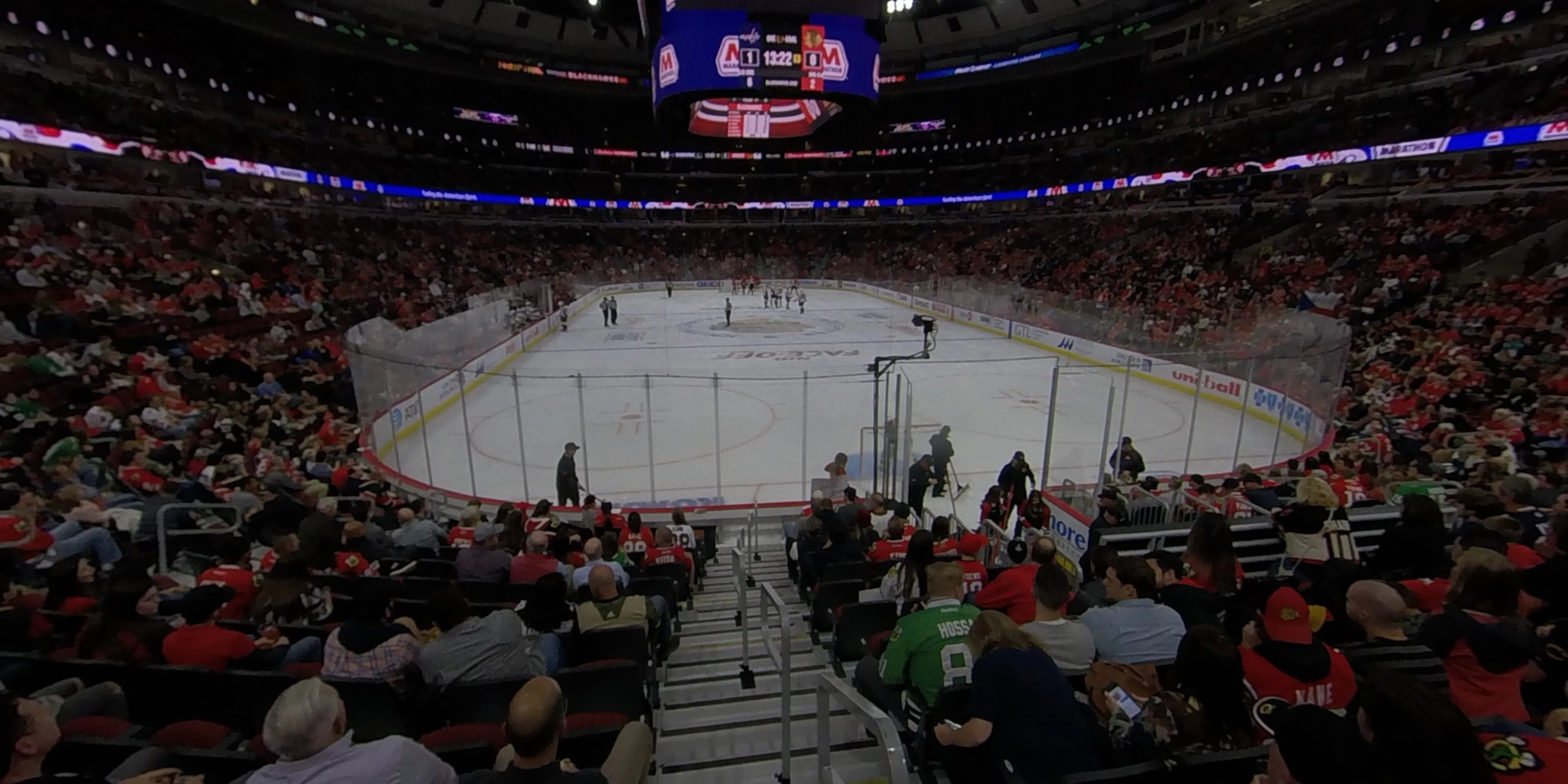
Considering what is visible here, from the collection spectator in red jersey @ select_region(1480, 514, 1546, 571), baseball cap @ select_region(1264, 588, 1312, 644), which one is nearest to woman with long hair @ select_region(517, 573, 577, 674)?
baseball cap @ select_region(1264, 588, 1312, 644)

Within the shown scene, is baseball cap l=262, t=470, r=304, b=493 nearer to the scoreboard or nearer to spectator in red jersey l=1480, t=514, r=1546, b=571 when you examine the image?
spectator in red jersey l=1480, t=514, r=1546, b=571

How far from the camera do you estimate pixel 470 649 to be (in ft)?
11.5

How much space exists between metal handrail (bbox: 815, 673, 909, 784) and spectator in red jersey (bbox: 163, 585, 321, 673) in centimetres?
275

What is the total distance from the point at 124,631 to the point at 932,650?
409 centimetres

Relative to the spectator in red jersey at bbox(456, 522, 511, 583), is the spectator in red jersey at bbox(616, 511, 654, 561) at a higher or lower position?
lower

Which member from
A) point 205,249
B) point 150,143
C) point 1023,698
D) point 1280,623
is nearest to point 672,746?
point 1023,698

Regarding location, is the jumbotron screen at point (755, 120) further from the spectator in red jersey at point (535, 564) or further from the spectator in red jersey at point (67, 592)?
the spectator in red jersey at point (67, 592)

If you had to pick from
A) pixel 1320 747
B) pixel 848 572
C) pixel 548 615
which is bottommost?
Result: pixel 848 572

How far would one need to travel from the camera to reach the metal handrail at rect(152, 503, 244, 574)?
6.54 m

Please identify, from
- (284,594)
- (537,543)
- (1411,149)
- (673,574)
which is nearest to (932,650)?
(537,543)

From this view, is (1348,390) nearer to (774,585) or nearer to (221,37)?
(774,585)

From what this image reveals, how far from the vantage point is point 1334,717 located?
75.5 inches

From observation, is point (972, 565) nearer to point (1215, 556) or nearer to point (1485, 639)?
point (1215, 556)

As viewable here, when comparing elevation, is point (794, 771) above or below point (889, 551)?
below
